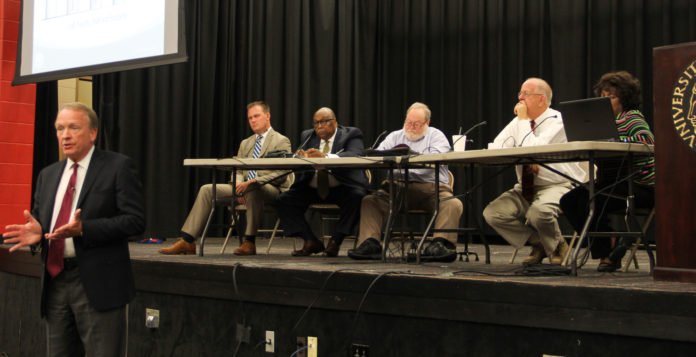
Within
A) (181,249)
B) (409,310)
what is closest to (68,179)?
(409,310)

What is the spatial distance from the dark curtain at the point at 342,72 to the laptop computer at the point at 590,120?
326 cm

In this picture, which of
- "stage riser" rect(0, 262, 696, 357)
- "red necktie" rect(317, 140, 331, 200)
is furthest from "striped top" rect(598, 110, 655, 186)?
"red necktie" rect(317, 140, 331, 200)

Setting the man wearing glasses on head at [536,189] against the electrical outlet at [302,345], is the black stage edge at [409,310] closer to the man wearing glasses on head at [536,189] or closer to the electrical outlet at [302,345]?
the electrical outlet at [302,345]

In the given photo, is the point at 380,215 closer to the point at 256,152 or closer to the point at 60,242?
the point at 256,152

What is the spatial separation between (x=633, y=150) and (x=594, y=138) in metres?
Answer: 0.17

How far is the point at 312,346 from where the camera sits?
2785mm

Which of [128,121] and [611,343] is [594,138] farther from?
[128,121]

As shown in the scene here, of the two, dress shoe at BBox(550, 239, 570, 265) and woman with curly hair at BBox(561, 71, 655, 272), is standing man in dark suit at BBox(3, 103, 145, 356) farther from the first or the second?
dress shoe at BBox(550, 239, 570, 265)

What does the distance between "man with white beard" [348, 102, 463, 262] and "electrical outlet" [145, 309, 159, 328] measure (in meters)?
1.05

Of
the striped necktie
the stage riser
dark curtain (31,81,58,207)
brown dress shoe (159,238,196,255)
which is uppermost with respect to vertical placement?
dark curtain (31,81,58,207)

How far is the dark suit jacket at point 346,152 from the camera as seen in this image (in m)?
4.05

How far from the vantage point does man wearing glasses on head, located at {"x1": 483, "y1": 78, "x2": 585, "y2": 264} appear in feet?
10.8

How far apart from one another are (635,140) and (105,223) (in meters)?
2.22

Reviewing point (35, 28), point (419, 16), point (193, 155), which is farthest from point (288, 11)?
point (35, 28)
